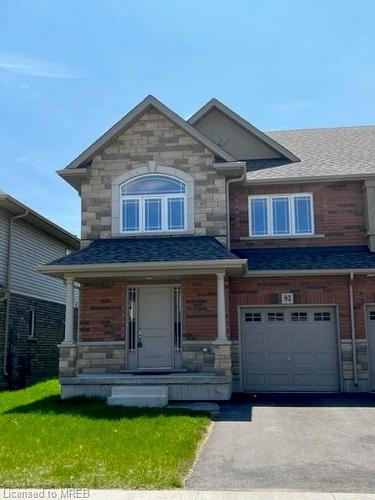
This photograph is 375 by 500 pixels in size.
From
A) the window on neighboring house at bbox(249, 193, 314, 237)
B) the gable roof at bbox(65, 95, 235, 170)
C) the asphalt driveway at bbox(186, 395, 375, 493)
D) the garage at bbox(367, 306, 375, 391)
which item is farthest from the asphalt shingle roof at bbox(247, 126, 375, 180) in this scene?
the asphalt driveway at bbox(186, 395, 375, 493)

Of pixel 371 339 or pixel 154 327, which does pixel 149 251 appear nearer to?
pixel 154 327

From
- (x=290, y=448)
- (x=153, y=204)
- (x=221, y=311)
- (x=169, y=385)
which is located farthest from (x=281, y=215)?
(x=290, y=448)

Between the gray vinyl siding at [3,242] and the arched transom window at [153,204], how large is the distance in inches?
163

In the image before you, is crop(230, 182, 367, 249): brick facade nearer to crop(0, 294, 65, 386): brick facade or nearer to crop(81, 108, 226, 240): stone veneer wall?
crop(81, 108, 226, 240): stone veneer wall

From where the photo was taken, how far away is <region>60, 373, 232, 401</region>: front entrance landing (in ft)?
42.3

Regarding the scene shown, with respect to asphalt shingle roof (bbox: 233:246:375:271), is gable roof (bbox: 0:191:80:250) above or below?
above

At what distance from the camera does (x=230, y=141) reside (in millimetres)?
18438

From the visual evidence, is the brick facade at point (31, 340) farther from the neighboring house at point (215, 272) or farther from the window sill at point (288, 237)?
the window sill at point (288, 237)

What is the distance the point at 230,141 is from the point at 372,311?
7162 millimetres

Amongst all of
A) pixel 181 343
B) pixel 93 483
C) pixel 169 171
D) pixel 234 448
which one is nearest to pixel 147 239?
pixel 169 171

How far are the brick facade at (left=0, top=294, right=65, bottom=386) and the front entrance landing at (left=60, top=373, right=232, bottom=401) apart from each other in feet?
13.7

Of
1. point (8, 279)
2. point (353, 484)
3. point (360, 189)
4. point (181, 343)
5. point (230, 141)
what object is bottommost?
point (353, 484)

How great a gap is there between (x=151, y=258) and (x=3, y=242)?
19.6 feet

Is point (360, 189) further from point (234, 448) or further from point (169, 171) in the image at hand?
point (234, 448)
